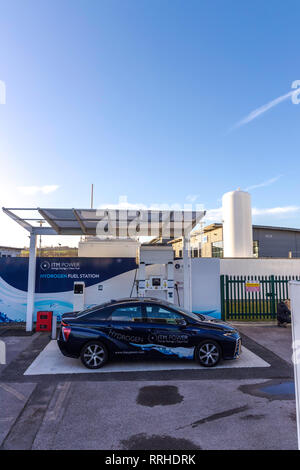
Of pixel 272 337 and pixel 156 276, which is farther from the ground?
pixel 156 276

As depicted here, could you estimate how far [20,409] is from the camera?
4.53 m

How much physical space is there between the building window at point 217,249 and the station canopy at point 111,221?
1691cm

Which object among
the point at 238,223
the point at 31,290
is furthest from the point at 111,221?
the point at 238,223

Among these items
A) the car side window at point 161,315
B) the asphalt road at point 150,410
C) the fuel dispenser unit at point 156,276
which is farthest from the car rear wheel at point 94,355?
the fuel dispenser unit at point 156,276

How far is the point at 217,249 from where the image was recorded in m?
29.1

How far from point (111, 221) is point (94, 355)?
4.79 metres

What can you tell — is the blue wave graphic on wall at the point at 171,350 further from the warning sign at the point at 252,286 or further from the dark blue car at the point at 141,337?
the warning sign at the point at 252,286

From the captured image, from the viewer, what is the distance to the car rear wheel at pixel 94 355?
638cm

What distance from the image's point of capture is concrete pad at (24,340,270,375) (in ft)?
20.7

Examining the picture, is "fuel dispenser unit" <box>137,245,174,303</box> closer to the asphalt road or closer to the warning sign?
the asphalt road

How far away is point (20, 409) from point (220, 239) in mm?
25436

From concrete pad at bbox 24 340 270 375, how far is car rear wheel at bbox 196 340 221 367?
6.5 inches

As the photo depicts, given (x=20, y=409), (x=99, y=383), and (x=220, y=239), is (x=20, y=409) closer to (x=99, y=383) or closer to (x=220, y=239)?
(x=99, y=383)
